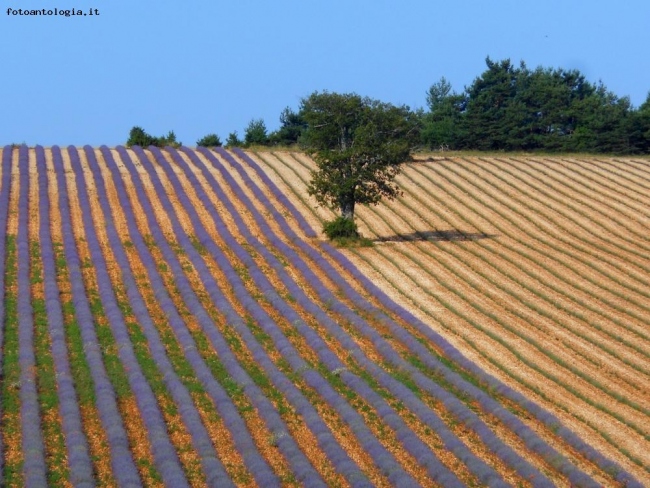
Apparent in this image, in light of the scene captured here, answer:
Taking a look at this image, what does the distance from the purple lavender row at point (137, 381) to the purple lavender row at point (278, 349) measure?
368 cm

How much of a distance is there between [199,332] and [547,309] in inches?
518

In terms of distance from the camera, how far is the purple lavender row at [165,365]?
70.8 feet

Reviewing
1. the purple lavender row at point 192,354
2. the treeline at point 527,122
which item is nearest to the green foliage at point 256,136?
the treeline at point 527,122

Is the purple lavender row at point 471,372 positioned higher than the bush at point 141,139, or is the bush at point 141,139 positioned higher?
the bush at point 141,139

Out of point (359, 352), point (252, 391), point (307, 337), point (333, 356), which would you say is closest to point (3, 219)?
point (307, 337)

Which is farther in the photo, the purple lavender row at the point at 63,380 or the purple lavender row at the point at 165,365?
the purple lavender row at the point at 165,365

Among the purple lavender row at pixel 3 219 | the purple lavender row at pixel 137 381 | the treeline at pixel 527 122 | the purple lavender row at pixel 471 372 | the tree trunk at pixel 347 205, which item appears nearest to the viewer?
the purple lavender row at pixel 137 381

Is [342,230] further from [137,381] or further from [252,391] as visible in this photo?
[137,381]

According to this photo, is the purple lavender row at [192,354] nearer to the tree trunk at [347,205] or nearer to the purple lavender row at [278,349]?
the purple lavender row at [278,349]

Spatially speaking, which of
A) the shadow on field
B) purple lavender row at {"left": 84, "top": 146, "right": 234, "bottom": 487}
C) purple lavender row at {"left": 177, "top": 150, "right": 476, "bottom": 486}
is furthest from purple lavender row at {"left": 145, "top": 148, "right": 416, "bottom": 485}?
the shadow on field

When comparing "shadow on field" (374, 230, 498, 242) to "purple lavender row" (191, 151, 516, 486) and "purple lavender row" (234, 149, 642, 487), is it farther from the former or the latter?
"purple lavender row" (191, 151, 516, 486)

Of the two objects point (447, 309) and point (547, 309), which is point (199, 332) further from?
point (547, 309)

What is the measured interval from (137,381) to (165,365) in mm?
1675

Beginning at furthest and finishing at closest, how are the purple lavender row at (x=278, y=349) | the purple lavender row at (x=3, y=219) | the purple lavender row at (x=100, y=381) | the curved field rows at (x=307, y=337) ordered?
the purple lavender row at (x=3, y=219)
the curved field rows at (x=307, y=337)
the purple lavender row at (x=278, y=349)
the purple lavender row at (x=100, y=381)
